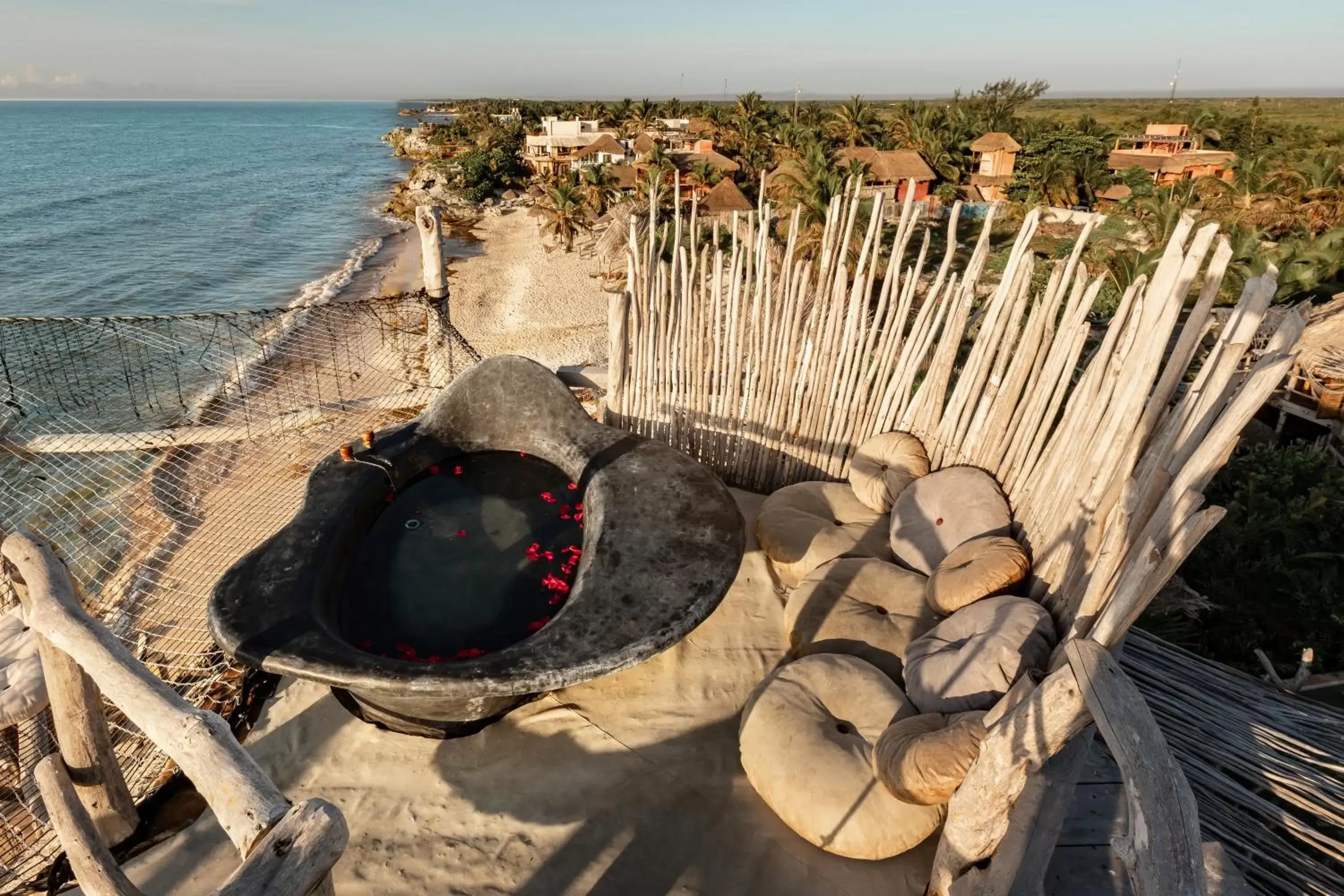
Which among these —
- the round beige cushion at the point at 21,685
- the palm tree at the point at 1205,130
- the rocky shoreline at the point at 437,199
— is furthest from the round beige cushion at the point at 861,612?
the palm tree at the point at 1205,130

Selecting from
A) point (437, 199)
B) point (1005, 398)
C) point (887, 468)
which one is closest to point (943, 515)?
point (887, 468)

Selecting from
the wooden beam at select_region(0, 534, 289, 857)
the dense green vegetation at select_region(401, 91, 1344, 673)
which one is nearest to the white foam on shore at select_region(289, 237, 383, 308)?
the dense green vegetation at select_region(401, 91, 1344, 673)

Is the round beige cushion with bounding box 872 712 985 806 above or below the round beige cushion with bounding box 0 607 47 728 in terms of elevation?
above

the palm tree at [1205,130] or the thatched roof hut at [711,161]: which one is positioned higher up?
the palm tree at [1205,130]

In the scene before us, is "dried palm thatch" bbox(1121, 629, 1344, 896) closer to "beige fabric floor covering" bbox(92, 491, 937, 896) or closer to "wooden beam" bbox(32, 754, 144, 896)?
"beige fabric floor covering" bbox(92, 491, 937, 896)

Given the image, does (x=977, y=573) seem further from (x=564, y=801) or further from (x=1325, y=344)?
(x=1325, y=344)

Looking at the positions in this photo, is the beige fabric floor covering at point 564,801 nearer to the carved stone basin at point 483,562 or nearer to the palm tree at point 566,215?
the carved stone basin at point 483,562

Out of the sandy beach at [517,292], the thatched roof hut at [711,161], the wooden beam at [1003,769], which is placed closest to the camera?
the wooden beam at [1003,769]
